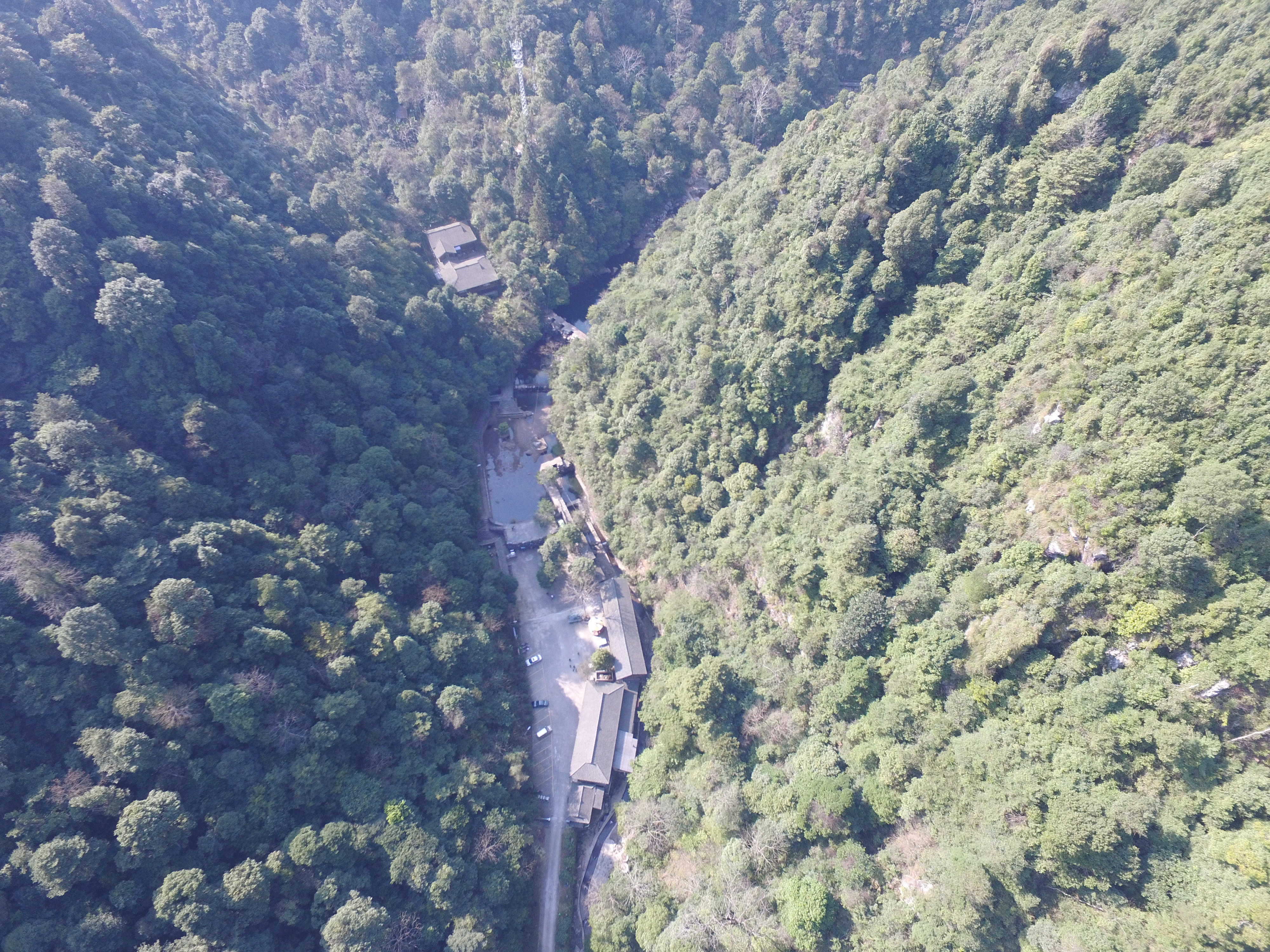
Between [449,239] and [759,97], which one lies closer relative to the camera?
[449,239]

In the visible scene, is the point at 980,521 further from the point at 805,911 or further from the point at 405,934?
the point at 405,934

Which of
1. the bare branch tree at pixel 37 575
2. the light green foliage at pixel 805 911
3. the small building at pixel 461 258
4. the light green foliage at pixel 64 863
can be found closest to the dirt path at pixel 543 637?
the small building at pixel 461 258

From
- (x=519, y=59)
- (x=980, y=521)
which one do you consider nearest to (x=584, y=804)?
(x=980, y=521)

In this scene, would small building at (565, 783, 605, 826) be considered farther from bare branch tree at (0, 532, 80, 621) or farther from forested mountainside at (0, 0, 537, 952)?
bare branch tree at (0, 532, 80, 621)

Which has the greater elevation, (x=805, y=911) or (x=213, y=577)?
(x=213, y=577)

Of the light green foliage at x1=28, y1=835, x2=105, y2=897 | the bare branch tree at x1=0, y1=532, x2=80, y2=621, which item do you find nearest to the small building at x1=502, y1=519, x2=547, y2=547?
the bare branch tree at x1=0, y1=532, x2=80, y2=621

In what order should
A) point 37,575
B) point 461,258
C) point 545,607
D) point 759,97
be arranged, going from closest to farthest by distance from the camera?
point 37,575, point 545,607, point 461,258, point 759,97

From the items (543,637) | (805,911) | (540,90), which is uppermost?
(540,90)

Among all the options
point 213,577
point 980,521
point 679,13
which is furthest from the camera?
point 679,13
